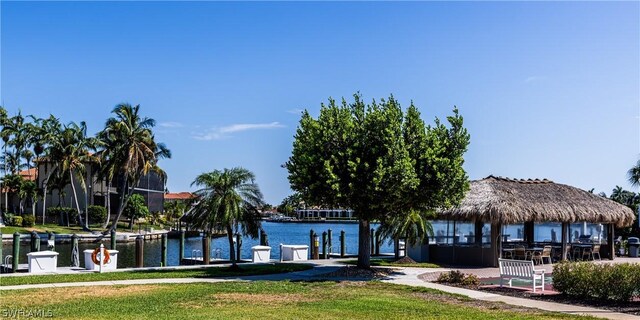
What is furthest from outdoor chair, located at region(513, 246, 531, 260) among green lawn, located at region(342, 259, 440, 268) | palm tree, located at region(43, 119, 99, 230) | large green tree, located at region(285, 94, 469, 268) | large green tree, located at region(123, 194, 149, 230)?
large green tree, located at region(123, 194, 149, 230)

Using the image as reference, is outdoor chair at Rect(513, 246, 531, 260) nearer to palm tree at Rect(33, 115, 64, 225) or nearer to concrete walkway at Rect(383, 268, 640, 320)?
concrete walkway at Rect(383, 268, 640, 320)

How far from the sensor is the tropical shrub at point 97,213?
267 feet

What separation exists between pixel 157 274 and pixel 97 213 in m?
59.9

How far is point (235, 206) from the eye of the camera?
2783cm

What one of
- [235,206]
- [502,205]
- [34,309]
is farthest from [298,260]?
[34,309]

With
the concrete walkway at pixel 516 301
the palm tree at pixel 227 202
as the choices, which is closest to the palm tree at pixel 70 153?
the palm tree at pixel 227 202

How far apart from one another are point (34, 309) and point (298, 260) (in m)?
18.9

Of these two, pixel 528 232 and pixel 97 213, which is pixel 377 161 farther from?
pixel 97 213

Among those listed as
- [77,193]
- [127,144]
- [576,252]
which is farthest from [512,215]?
[77,193]

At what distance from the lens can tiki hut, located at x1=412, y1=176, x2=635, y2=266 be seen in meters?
30.9

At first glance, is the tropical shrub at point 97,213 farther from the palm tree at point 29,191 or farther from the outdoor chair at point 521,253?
A: the outdoor chair at point 521,253

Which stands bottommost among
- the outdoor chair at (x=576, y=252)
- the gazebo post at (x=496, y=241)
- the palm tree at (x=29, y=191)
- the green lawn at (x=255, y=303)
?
the green lawn at (x=255, y=303)

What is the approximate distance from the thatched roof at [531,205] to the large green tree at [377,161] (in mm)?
5009

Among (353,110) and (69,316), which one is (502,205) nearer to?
(353,110)
